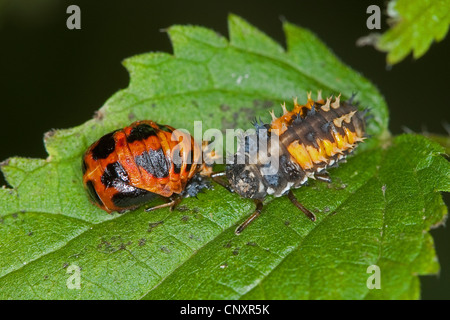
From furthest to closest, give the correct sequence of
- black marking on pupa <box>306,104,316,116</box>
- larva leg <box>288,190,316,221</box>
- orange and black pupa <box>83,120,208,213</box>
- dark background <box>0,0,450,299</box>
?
1. dark background <box>0,0,450,299</box>
2. black marking on pupa <box>306,104,316,116</box>
3. orange and black pupa <box>83,120,208,213</box>
4. larva leg <box>288,190,316,221</box>

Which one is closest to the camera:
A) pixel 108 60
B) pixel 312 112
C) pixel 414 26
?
pixel 414 26

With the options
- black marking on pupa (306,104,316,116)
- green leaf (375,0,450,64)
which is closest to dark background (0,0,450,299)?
green leaf (375,0,450,64)

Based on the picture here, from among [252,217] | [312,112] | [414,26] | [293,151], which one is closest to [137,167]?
[252,217]

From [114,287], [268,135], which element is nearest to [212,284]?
[114,287]

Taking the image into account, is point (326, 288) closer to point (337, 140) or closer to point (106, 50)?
point (337, 140)

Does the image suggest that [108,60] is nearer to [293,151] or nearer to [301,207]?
[293,151]

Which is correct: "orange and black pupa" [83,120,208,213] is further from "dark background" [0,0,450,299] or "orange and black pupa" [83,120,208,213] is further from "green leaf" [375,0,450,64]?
"green leaf" [375,0,450,64]

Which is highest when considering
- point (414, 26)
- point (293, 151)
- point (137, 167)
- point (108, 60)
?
point (414, 26)
